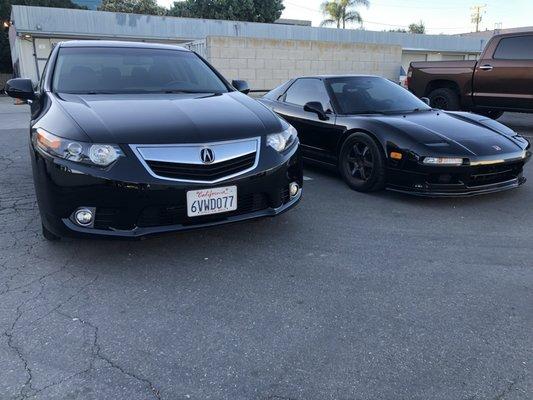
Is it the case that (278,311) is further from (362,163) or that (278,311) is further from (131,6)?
(131,6)

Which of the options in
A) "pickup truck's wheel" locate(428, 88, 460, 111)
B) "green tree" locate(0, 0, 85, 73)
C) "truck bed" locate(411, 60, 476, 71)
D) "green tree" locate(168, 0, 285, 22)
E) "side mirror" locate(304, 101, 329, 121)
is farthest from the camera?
"green tree" locate(168, 0, 285, 22)

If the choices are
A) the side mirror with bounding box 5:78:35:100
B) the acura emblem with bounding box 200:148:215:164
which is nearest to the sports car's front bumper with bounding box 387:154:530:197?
the acura emblem with bounding box 200:148:215:164

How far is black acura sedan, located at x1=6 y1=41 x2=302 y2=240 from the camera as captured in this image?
294 cm

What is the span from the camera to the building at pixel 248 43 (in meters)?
17.7

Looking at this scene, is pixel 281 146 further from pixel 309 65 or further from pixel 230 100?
pixel 309 65

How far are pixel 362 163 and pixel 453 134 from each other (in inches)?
37.7

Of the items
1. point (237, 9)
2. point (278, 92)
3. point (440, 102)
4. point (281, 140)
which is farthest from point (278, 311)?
point (237, 9)

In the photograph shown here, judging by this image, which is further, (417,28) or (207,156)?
(417,28)

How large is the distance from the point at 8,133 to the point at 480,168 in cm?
880

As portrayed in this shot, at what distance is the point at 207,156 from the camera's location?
3088 mm

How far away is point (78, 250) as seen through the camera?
11.5 feet

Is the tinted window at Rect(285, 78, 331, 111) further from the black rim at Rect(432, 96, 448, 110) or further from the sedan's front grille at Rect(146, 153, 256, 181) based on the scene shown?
the black rim at Rect(432, 96, 448, 110)

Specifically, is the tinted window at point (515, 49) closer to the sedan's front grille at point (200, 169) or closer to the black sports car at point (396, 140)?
the black sports car at point (396, 140)

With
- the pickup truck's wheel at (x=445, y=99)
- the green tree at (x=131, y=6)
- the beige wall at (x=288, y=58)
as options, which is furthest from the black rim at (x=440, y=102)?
the green tree at (x=131, y=6)
